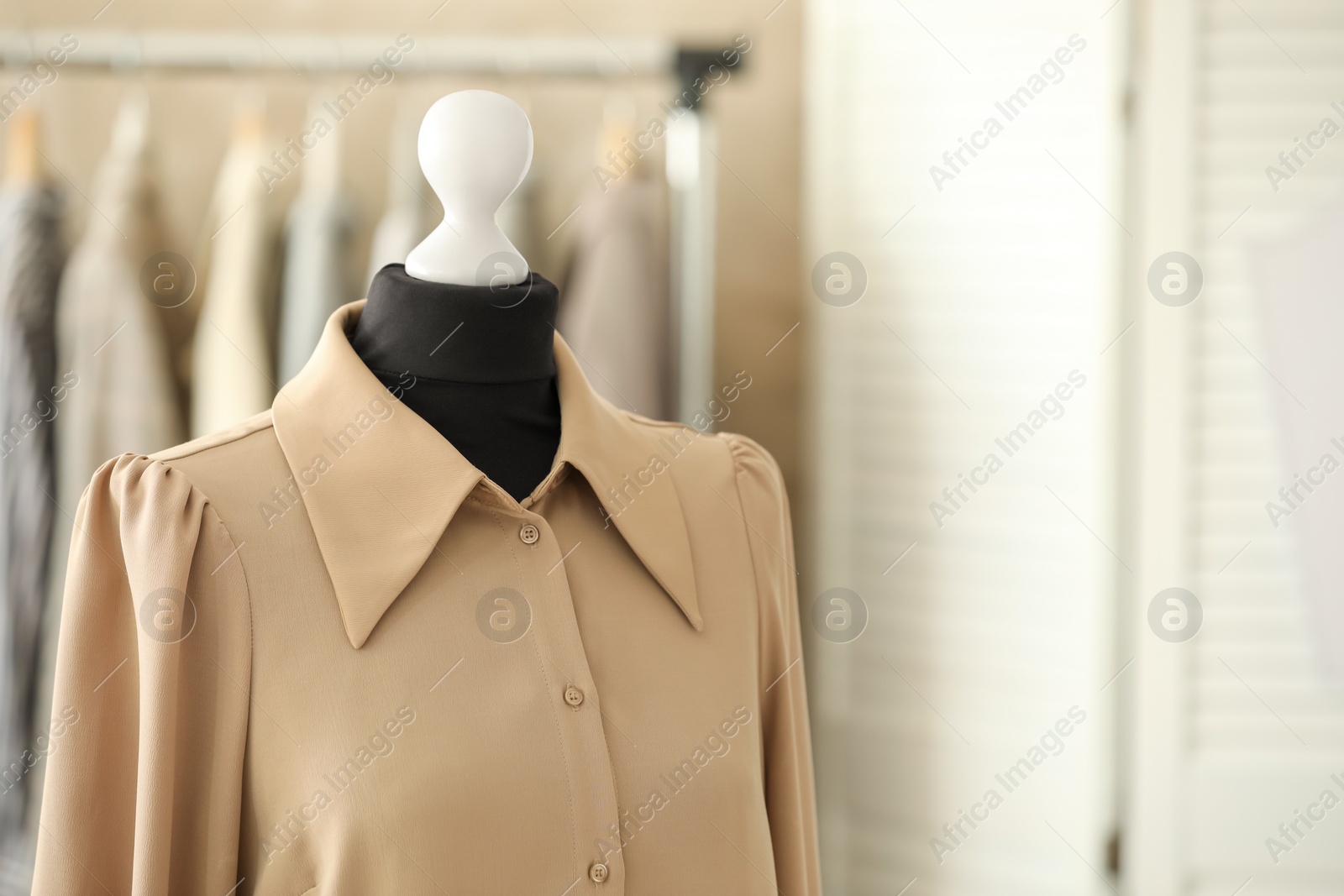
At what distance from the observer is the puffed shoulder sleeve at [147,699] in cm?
65

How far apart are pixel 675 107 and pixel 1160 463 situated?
0.96 m

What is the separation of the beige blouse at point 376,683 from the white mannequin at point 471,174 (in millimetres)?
97

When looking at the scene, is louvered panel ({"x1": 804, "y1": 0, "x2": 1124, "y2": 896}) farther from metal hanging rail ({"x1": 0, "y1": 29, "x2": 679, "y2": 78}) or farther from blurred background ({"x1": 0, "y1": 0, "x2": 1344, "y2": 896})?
metal hanging rail ({"x1": 0, "y1": 29, "x2": 679, "y2": 78})

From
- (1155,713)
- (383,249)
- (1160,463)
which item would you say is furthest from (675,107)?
(1155,713)

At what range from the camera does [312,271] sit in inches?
66.4

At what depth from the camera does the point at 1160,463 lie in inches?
58.7

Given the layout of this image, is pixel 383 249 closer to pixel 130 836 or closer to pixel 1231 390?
pixel 130 836

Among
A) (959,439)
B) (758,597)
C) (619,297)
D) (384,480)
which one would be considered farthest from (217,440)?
Answer: (959,439)

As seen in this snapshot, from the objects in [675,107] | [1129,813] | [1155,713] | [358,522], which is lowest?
[1129,813]

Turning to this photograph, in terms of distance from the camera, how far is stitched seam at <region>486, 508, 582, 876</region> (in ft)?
2.27

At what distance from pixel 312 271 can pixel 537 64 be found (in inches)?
20.4

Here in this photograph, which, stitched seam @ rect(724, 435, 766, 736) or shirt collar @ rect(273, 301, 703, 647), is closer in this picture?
shirt collar @ rect(273, 301, 703, 647)

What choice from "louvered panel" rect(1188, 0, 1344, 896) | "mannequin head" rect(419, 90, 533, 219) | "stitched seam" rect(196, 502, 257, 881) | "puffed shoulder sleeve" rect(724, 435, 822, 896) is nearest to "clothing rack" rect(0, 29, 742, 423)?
"louvered panel" rect(1188, 0, 1344, 896)

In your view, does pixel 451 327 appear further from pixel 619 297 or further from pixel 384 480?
pixel 619 297
